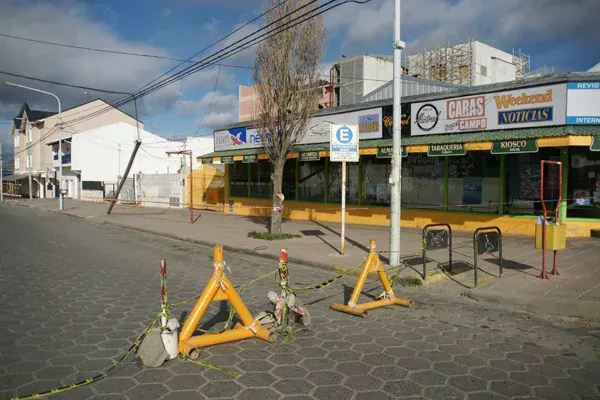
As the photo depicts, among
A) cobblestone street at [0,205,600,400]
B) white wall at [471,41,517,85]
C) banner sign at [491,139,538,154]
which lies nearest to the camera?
cobblestone street at [0,205,600,400]

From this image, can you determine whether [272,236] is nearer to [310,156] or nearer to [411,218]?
[310,156]

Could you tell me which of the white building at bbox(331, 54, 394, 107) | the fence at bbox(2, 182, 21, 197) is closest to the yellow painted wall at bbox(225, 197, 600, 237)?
the white building at bbox(331, 54, 394, 107)

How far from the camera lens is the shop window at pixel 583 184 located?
11.8m

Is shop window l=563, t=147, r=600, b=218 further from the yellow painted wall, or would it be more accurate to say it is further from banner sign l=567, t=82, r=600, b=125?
banner sign l=567, t=82, r=600, b=125

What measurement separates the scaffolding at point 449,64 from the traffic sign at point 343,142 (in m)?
31.8

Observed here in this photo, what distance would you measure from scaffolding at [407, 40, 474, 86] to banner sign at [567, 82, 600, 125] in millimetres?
28908

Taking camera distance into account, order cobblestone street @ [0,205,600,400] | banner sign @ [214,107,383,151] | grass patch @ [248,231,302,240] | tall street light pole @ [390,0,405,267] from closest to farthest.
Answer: cobblestone street @ [0,205,600,400] < tall street light pole @ [390,0,405,267] < grass patch @ [248,231,302,240] < banner sign @ [214,107,383,151]

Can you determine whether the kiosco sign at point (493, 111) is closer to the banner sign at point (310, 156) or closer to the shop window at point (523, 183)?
the shop window at point (523, 183)

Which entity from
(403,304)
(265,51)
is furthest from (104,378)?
(265,51)

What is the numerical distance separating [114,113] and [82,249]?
1678 inches

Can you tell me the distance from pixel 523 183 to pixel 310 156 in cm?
733

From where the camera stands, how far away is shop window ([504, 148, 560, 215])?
12719mm

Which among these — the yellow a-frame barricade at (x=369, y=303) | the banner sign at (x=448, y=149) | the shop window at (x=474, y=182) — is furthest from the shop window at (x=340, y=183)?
the yellow a-frame barricade at (x=369, y=303)

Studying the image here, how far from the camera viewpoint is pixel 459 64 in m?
39.8
